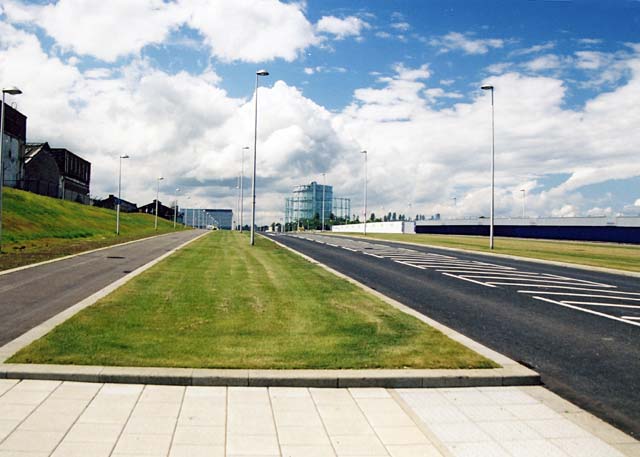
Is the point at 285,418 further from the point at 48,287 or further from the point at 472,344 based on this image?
the point at 48,287

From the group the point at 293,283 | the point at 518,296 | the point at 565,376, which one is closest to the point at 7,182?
the point at 293,283

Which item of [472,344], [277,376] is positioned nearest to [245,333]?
[277,376]

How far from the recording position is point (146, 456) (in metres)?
3.99

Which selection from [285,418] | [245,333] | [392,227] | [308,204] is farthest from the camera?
[308,204]

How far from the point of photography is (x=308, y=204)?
163 metres

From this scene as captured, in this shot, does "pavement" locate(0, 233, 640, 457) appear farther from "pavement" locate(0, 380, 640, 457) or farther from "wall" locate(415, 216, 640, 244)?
"wall" locate(415, 216, 640, 244)

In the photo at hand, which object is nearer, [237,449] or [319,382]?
[237,449]

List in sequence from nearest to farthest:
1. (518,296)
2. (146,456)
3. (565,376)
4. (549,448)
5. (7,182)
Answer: (146,456) → (549,448) → (565,376) → (518,296) → (7,182)

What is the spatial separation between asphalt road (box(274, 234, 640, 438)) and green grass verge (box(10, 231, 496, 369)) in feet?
3.43

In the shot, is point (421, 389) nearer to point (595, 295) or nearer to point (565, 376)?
point (565, 376)

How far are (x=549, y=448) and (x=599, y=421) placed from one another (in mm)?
965

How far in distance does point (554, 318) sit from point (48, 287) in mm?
11691

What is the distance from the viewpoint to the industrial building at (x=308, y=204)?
157750 mm

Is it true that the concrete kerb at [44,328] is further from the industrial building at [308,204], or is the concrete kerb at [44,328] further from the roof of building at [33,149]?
the industrial building at [308,204]
